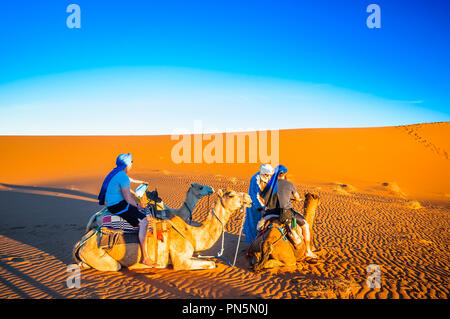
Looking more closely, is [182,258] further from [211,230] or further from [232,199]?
[232,199]

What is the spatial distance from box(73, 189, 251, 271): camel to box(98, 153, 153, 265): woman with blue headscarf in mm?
308

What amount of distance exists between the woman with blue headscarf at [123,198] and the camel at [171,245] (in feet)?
1.01

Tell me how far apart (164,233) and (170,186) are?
559 inches

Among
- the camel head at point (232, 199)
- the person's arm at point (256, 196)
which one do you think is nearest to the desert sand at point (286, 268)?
the camel head at point (232, 199)

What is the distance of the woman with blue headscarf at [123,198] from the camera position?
5180 millimetres

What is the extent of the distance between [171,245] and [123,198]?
133cm

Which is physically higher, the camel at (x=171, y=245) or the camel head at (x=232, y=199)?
the camel head at (x=232, y=199)

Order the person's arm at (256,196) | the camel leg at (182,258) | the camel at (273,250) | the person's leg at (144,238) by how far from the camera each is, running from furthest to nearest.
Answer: the person's arm at (256,196) < the camel at (273,250) < the camel leg at (182,258) < the person's leg at (144,238)

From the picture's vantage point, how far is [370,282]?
5906 mm

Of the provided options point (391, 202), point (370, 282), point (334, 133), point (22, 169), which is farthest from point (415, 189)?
point (22, 169)
